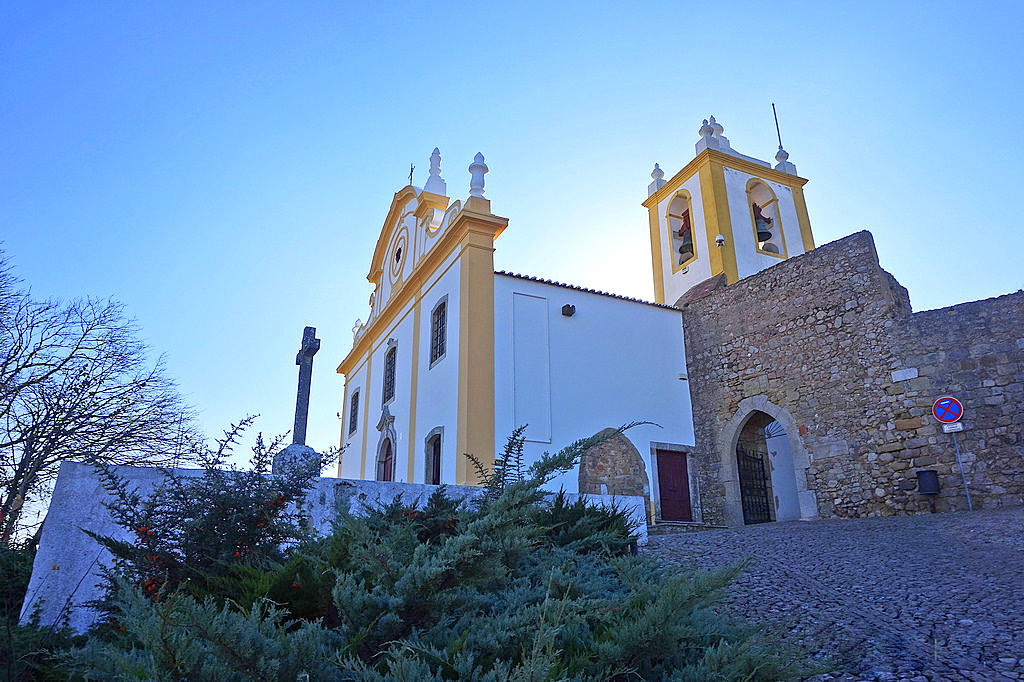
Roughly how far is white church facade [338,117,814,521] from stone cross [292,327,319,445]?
116 inches

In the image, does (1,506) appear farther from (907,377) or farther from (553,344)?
(907,377)

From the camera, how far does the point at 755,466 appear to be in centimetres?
1250

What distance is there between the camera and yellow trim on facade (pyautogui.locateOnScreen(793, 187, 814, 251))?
54.6ft

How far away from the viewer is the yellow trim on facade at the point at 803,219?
16.7m

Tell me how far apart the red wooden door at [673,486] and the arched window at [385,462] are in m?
5.71

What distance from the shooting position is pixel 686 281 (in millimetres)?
16156

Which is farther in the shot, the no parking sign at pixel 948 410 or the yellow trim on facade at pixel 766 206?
the yellow trim on facade at pixel 766 206

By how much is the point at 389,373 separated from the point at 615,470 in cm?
639

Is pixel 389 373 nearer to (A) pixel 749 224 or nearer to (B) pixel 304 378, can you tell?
(B) pixel 304 378

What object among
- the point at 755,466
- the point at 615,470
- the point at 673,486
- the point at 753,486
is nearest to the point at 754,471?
the point at 755,466

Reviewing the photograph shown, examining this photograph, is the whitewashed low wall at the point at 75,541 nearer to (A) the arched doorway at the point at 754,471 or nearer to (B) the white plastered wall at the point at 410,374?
(B) the white plastered wall at the point at 410,374

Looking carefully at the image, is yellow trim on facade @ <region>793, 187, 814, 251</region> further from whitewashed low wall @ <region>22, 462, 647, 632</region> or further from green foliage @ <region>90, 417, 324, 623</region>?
green foliage @ <region>90, 417, 324, 623</region>

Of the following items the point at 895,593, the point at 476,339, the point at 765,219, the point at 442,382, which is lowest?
the point at 895,593

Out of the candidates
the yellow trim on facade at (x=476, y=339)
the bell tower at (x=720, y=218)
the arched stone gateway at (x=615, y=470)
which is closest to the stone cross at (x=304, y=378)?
the yellow trim on facade at (x=476, y=339)
